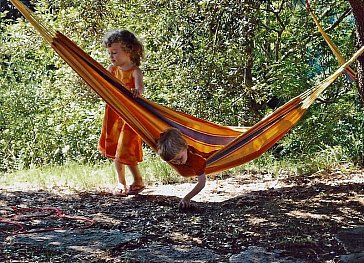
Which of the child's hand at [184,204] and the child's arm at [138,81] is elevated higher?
the child's arm at [138,81]

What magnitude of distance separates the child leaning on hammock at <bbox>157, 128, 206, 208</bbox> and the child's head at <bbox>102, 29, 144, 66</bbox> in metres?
0.60

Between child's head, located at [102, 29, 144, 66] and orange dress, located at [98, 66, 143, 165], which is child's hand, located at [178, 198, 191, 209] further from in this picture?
child's head, located at [102, 29, 144, 66]

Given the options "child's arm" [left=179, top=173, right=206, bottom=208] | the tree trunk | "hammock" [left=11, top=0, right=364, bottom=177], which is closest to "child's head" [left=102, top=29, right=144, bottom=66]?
"hammock" [left=11, top=0, right=364, bottom=177]

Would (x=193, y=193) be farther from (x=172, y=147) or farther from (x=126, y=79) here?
(x=126, y=79)

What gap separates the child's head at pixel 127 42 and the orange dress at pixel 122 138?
0.28 feet

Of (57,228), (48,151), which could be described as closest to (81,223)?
(57,228)

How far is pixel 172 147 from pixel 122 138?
1.81 feet

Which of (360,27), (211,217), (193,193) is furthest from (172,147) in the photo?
(360,27)

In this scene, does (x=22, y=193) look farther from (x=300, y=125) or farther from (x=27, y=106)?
(x=27, y=106)

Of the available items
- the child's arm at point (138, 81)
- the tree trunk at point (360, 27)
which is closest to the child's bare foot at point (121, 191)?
the child's arm at point (138, 81)

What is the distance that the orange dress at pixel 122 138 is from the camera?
11.4 feet

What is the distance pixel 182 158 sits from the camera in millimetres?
3068

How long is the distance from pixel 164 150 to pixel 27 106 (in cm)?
533

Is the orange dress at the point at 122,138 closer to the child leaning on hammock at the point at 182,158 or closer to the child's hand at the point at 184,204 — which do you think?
the child leaning on hammock at the point at 182,158
